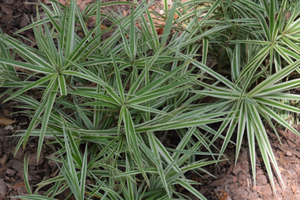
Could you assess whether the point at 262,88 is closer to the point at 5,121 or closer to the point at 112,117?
the point at 112,117

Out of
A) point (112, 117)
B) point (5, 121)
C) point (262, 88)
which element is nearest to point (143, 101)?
point (112, 117)

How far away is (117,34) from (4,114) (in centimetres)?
79

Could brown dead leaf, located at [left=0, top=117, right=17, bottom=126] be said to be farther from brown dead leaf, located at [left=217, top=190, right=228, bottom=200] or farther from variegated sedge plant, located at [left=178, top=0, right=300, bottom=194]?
brown dead leaf, located at [left=217, top=190, right=228, bottom=200]

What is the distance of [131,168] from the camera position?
1311mm

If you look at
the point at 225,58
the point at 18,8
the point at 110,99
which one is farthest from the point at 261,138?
the point at 18,8

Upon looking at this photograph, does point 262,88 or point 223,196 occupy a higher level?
point 262,88

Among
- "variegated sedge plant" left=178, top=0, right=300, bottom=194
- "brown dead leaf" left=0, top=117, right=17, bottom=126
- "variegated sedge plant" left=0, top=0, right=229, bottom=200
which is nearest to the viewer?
"variegated sedge plant" left=0, top=0, right=229, bottom=200

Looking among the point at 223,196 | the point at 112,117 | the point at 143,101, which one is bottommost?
the point at 223,196

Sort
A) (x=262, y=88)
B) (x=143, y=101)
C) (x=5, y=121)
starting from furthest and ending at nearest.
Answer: (x=5, y=121)
(x=262, y=88)
(x=143, y=101)

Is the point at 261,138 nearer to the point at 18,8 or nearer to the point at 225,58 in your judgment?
the point at 225,58

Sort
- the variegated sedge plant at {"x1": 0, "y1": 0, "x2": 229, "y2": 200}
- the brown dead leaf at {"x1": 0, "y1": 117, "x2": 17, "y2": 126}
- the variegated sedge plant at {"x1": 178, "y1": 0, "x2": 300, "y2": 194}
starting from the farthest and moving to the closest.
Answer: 1. the brown dead leaf at {"x1": 0, "y1": 117, "x2": 17, "y2": 126}
2. the variegated sedge plant at {"x1": 178, "y1": 0, "x2": 300, "y2": 194}
3. the variegated sedge plant at {"x1": 0, "y1": 0, "x2": 229, "y2": 200}

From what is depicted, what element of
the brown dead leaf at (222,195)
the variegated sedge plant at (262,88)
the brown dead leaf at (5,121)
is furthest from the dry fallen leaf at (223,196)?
the brown dead leaf at (5,121)

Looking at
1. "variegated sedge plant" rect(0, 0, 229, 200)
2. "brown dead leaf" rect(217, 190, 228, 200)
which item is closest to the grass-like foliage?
"variegated sedge plant" rect(0, 0, 229, 200)

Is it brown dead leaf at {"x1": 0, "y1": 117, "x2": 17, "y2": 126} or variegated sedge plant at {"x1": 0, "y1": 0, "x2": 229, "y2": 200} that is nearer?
variegated sedge plant at {"x1": 0, "y1": 0, "x2": 229, "y2": 200}
